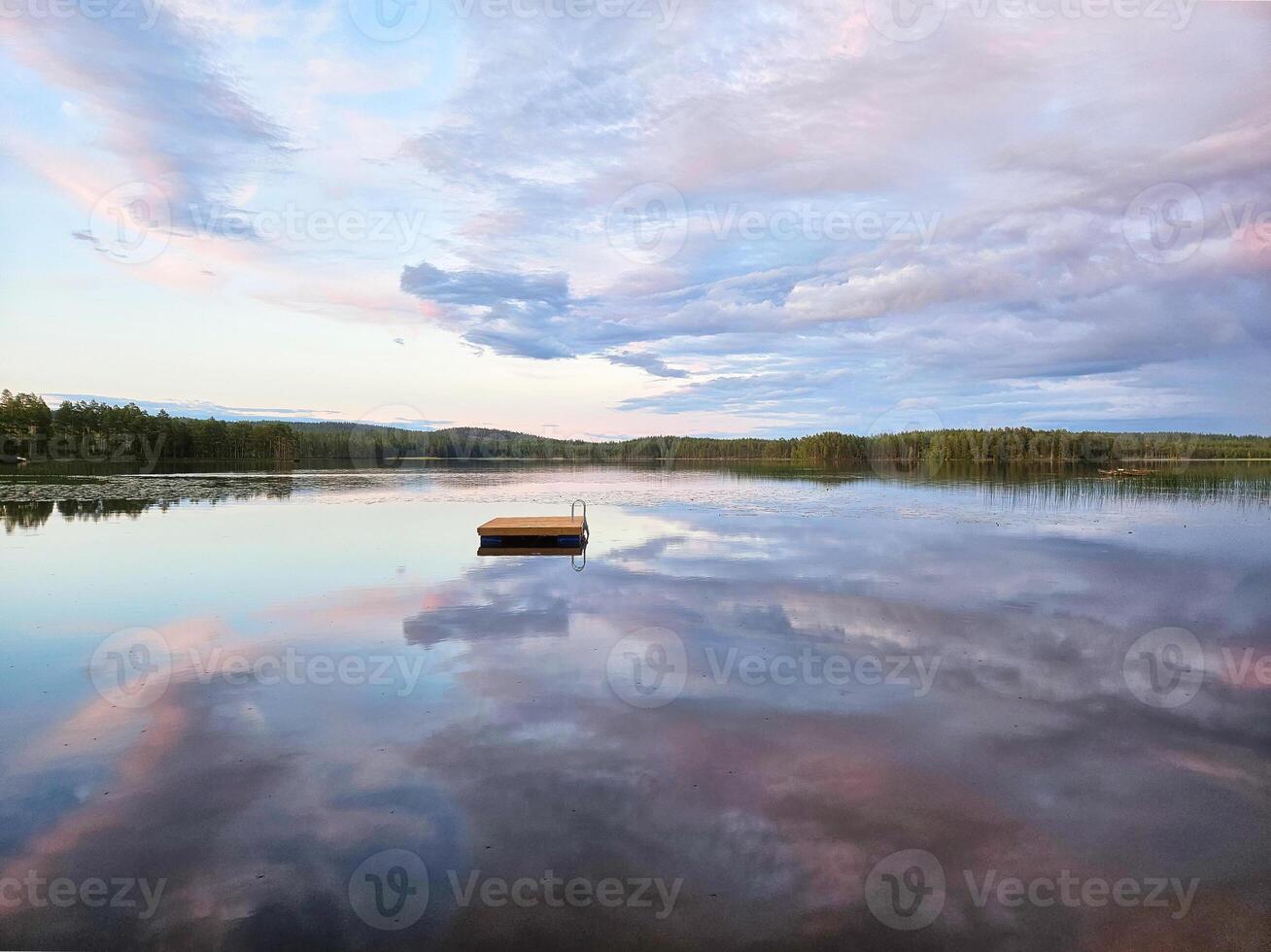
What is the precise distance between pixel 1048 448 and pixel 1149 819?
14247 centimetres

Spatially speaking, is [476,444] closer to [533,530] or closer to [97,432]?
[97,432]

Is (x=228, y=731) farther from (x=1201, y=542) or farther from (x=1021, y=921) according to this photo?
(x=1201, y=542)

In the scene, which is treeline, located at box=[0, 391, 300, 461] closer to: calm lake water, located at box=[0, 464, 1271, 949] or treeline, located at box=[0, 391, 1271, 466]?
treeline, located at box=[0, 391, 1271, 466]

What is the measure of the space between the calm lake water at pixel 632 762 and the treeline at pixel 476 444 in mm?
105268

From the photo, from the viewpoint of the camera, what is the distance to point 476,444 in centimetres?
18538

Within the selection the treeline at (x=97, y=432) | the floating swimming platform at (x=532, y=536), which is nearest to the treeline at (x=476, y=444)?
the treeline at (x=97, y=432)

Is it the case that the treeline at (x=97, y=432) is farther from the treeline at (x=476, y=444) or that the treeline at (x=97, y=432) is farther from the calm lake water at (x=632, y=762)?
the calm lake water at (x=632, y=762)

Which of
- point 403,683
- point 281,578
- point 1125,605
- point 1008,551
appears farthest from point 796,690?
point 1008,551

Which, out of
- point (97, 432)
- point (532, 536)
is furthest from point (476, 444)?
point (532, 536)

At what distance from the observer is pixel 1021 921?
4566mm

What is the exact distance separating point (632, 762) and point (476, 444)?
18413 centimetres

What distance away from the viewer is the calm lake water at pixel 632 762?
4.64m

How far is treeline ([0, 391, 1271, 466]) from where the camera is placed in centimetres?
9762

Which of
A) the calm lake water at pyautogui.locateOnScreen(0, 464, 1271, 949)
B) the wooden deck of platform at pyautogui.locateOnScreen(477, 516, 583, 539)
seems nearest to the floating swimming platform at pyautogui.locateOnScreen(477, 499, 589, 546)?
the wooden deck of platform at pyautogui.locateOnScreen(477, 516, 583, 539)
